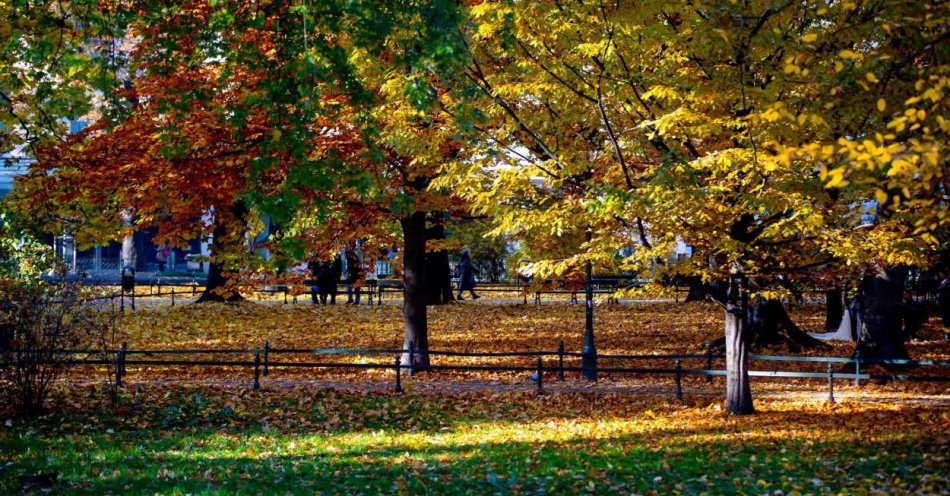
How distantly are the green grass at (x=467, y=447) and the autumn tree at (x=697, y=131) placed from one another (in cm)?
214

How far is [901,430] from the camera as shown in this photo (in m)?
12.2

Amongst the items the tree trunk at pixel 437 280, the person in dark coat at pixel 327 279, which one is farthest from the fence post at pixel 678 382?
the person in dark coat at pixel 327 279

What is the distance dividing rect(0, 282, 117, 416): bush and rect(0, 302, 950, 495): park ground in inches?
23.2

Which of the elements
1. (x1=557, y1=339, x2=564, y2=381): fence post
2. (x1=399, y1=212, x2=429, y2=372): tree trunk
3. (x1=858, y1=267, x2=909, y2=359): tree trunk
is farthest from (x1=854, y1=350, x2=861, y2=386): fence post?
(x1=399, y1=212, x2=429, y2=372): tree trunk

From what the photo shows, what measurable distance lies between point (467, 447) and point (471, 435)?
1034mm

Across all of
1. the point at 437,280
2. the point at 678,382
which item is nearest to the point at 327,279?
the point at 437,280

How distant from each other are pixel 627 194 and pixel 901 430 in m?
5.17

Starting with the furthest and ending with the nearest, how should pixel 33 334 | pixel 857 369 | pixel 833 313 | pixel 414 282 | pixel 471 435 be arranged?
pixel 833 313
pixel 414 282
pixel 857 369
pixel 471 435
pixel 33 334

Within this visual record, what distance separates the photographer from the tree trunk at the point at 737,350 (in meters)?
13.5

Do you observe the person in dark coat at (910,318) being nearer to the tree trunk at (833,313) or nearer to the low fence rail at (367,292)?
the tree trunk at (833,313)

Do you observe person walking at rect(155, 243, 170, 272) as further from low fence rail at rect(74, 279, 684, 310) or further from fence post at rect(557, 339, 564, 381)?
fence post at rect(557, 339, 564, 381)

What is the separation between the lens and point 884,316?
17.6 meters

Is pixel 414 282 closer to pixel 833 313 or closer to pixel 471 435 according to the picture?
pixel 471 435

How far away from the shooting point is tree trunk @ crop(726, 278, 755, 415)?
44.3 ft
